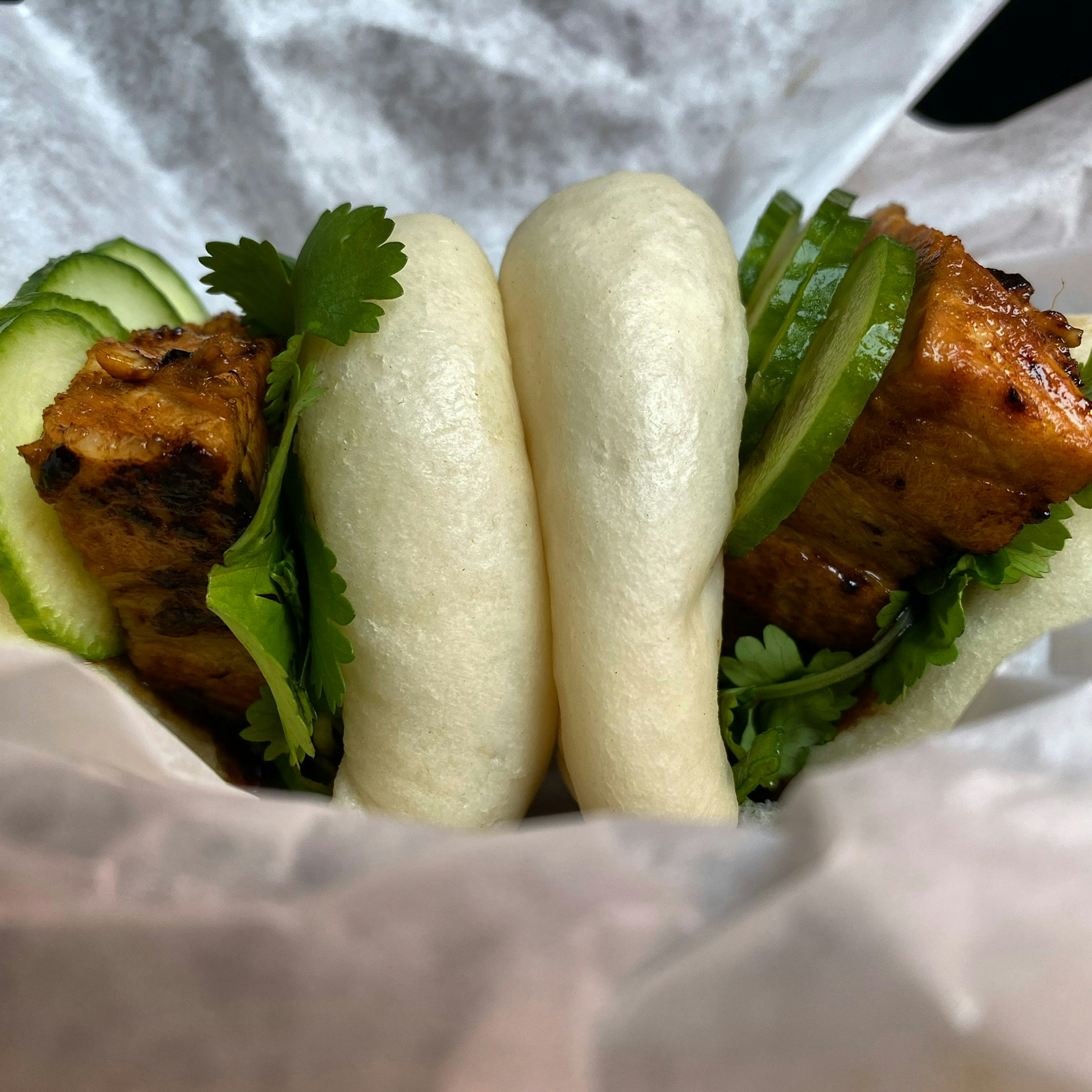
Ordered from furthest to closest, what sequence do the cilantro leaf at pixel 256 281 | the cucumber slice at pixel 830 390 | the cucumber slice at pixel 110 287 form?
the cucumber slice at pixel 110 287 → the cilantro leaf at pixel 256 281 → the cucumber slice at pixel 830 390

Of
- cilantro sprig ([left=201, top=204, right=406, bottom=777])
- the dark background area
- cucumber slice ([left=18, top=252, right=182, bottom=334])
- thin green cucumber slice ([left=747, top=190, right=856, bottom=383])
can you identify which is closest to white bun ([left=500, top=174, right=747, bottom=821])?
thin green cucumber slice ([left=747, top=190, right=856, bottom=383])

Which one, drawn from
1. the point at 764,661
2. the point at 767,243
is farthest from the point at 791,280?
the point at 764,661

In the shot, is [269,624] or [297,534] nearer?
[269,624]

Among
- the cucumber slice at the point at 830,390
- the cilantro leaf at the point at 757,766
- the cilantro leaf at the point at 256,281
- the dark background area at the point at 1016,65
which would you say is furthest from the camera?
the dark background area at the point at 1016,65

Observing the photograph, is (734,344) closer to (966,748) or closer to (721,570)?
(721,570)

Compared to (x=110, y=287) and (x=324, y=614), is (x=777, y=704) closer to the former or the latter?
(x=324, y=614)

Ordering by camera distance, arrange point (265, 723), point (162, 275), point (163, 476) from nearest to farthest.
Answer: point (163, 476) → point (265, 723) → point (162, 275)

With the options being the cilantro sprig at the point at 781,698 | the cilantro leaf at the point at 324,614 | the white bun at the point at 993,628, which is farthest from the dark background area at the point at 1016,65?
the cilantro leaf at the point at 324,614

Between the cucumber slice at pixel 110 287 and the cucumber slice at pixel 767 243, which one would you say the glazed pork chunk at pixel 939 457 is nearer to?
the cucumber slice at pixel 767 243
